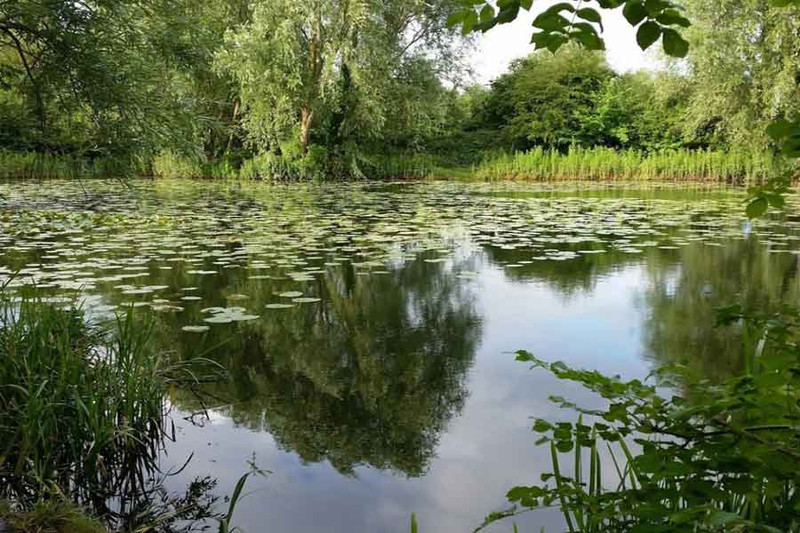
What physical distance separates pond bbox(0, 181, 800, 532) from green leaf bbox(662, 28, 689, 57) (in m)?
1.56

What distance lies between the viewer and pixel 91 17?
4.56 metres

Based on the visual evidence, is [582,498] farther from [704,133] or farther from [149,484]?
[704,133]

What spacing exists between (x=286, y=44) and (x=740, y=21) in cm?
1090

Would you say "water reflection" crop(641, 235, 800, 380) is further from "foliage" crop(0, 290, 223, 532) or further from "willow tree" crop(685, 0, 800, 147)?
"willow tree" crop(685, 0, 800, 147)

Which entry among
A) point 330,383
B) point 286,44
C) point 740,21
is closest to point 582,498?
point 330,383

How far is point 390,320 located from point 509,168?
17445 millimetres

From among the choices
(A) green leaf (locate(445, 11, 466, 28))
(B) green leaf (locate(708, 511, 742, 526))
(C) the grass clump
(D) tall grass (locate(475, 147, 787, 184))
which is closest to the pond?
(C) the grass clump

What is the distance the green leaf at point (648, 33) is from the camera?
3.47 feet

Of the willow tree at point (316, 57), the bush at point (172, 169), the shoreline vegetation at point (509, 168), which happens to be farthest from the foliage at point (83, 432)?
the bush at point (172, 169)

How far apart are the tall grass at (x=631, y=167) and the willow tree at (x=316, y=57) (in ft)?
15.7

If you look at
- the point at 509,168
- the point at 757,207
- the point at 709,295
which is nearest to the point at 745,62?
the point at 509,168

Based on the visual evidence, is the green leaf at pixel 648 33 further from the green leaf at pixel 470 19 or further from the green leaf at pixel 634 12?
the green leaf at pixel 470 19

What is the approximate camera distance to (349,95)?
1717 cm

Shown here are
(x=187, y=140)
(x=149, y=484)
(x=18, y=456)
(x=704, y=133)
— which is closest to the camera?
(x=18, y=456)
